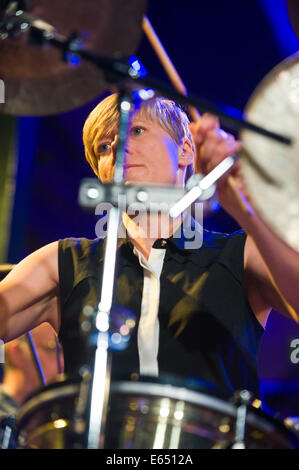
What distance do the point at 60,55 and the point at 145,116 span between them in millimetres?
587

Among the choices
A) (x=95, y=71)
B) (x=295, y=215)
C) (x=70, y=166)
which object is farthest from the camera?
(x=70, y=166)

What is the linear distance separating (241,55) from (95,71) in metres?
1.50

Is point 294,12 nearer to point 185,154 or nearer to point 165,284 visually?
point 185,154

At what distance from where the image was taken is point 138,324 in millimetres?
1436

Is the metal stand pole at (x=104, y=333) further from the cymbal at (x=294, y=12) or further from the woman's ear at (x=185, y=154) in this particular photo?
the woman's ear at (x=185, y=154)

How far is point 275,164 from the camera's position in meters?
1.05

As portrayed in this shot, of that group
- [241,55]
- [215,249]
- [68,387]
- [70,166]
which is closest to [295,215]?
[68,387]

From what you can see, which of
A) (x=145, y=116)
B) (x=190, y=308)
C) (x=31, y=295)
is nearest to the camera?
(x=190, y=308)

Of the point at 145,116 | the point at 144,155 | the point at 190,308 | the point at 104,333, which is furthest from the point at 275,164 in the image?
the point at 145,116

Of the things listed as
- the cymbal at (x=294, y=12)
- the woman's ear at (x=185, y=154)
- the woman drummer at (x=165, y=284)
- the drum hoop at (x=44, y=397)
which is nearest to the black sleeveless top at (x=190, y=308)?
Answer: the woman drummer at (x=165, y=284)

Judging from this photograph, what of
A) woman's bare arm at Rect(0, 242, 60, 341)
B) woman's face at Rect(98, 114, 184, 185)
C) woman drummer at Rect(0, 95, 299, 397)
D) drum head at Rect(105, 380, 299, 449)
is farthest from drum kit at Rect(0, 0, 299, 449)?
woman's bare arm at Rect(0, 242, 60, 341)

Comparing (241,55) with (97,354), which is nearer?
(97,354)

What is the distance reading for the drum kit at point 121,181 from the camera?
0.93 metres
